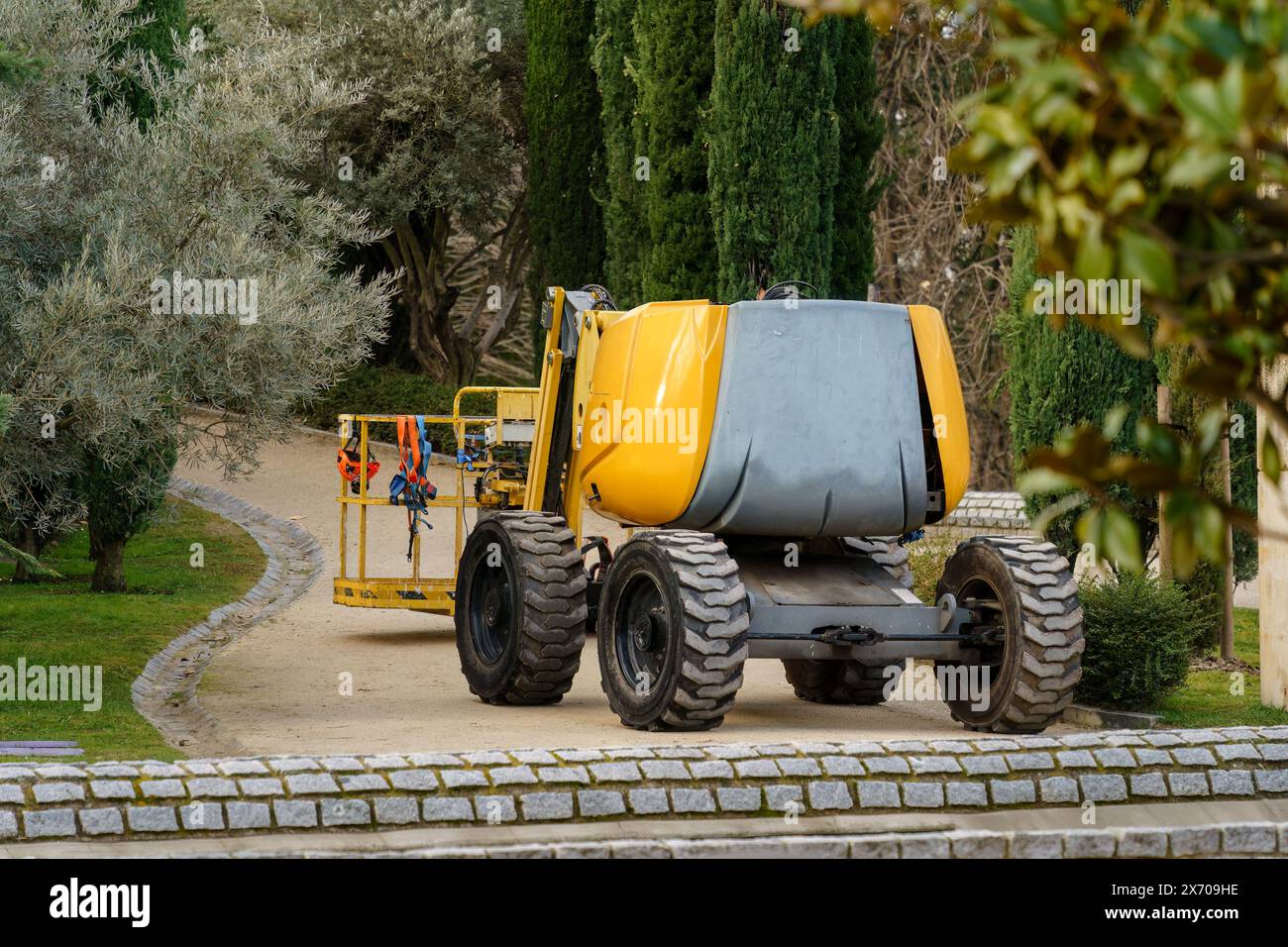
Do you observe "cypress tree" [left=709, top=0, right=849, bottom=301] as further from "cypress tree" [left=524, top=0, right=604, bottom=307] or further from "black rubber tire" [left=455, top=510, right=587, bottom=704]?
"black rubber tire" [left=455, top=510, right=587, bottom=704]

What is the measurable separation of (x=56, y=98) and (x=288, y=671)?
4.61 m

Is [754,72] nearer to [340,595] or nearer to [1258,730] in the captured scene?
[340,595]

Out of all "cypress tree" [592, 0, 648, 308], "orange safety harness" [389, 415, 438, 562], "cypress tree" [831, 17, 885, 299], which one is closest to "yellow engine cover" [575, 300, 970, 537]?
"orange safety harness" [389, 415, 438, 562]

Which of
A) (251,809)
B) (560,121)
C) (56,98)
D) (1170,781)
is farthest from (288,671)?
(560,121)

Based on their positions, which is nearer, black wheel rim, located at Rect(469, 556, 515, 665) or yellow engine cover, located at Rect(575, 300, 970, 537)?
yellow engine cover, located at Rect(575, 300, 970, 537)

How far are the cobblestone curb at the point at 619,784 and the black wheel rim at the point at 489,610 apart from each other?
3888 mm

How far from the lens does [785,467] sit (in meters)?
10.1

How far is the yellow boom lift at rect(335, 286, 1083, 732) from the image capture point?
9648mm

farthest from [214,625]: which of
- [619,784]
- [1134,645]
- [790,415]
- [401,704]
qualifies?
[619,784]

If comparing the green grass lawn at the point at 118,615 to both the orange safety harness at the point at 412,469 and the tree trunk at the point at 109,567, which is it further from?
the orange safety harness at the point at 412,469

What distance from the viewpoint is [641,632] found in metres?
10.1

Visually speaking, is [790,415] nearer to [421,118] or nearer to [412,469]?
[412,469]

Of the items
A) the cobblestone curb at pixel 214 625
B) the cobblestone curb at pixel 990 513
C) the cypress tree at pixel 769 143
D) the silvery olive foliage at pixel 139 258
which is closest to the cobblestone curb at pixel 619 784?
the cobblestone curb at pixel 214 625

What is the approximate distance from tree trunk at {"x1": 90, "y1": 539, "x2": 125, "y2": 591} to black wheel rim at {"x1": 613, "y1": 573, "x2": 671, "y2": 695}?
7.82 m
